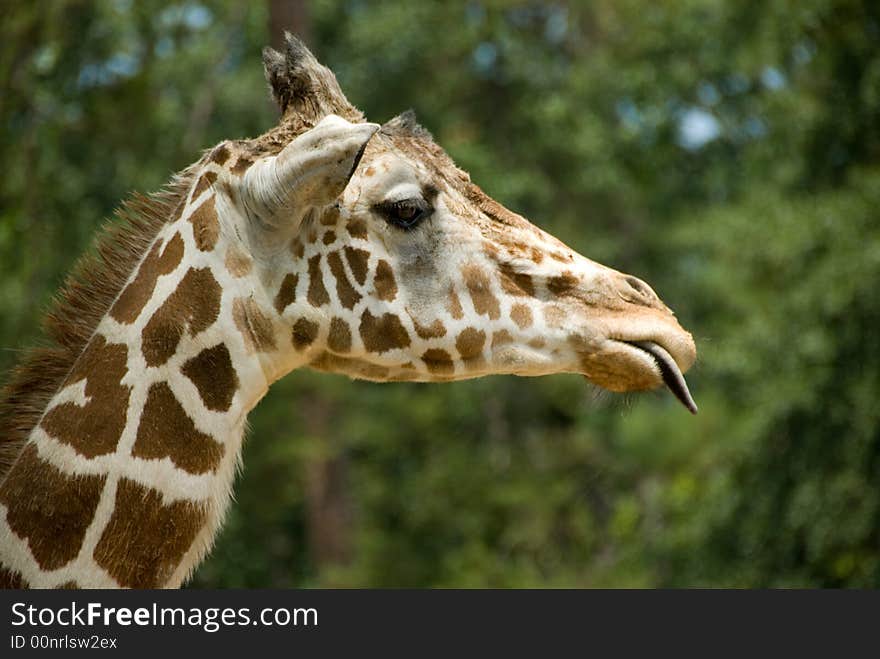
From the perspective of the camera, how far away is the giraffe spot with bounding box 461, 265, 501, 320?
4625mm

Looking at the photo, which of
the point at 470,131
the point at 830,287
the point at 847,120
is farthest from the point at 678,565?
the point at 470,131

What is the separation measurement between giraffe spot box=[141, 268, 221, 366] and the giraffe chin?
1337 millimetres

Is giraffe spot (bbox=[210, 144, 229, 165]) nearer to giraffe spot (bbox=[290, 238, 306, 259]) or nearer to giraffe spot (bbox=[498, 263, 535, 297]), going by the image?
giraffe spot (bbox=[290, 238, 306, 259])

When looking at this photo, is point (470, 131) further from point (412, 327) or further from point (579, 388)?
point (412, 327)

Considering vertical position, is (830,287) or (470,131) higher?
(830,287)

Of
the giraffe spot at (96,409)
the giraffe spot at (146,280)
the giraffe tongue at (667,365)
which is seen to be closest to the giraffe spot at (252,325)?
the giraffe spot at (146,280)

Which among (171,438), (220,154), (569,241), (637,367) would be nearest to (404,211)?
(220,154)

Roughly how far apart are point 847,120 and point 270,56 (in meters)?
10.9

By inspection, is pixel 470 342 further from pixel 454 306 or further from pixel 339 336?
pixel 339 336

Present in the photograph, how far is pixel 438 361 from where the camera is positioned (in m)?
4.67

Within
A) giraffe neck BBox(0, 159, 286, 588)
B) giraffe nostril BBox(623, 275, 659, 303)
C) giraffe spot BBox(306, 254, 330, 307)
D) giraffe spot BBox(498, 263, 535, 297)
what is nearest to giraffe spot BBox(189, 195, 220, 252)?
giraffe neck BBox(0, 159, 286, 588)

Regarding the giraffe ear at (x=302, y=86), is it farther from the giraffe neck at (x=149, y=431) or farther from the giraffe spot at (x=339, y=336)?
the giraffe spot at (x=339, y=336)

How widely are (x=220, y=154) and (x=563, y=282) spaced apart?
4.37 ft

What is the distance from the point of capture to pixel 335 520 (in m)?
21.1
